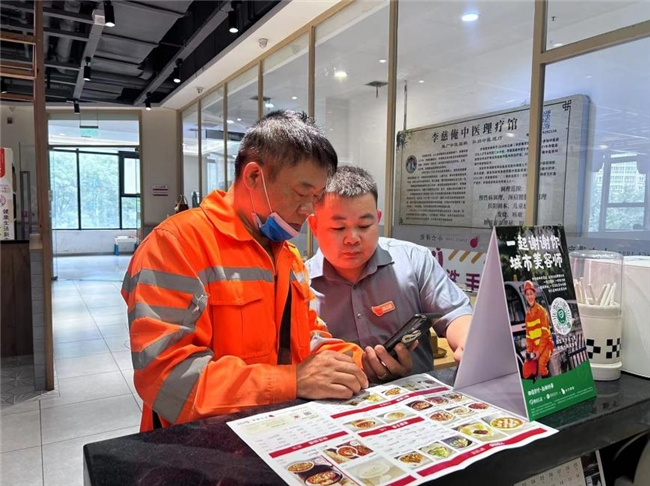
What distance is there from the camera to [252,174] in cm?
122

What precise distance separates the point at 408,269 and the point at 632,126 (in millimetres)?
1657

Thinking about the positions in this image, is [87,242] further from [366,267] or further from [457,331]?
[457,331]

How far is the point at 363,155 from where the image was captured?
454 cm

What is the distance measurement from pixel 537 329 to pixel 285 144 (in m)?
0.72

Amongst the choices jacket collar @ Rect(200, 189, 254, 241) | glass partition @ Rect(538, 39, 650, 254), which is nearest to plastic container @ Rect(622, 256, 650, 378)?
jacket collar @ Rect(200, 189, 254, 241)

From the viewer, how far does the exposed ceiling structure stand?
497 cm

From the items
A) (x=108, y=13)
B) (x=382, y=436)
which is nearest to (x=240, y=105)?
(x=108, y=13)

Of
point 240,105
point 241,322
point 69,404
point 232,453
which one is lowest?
point 69,404

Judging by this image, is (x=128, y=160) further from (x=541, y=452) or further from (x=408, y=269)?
(x=541, y=452)

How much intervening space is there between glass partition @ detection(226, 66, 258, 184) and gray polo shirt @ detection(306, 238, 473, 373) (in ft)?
16.5

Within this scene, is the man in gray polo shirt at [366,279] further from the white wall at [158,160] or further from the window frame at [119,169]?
the window frame at [119,169]

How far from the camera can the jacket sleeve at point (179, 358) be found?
94cm

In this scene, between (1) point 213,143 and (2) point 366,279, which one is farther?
(1) point 213,143

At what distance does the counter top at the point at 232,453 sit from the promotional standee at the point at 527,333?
6 cm
